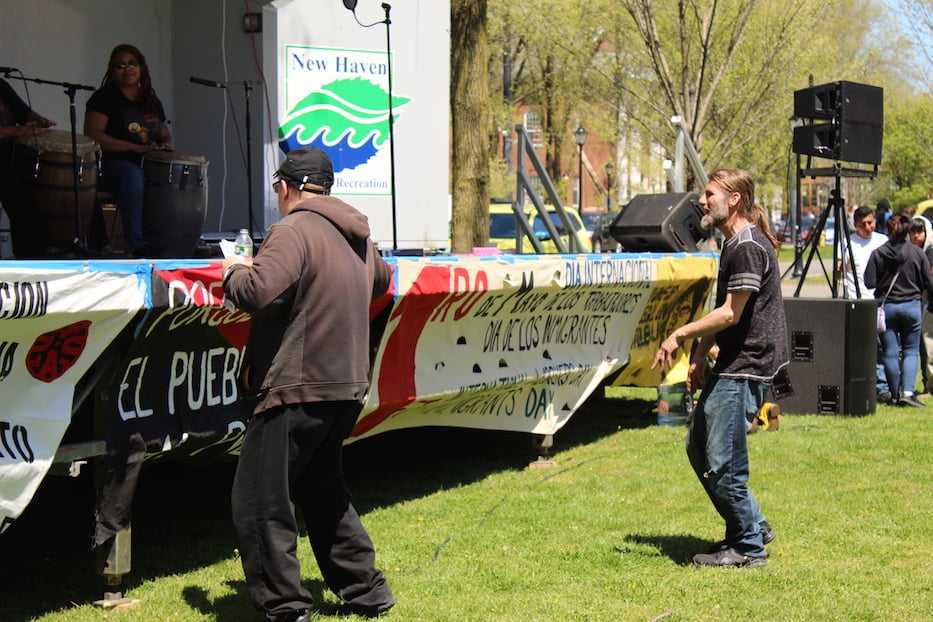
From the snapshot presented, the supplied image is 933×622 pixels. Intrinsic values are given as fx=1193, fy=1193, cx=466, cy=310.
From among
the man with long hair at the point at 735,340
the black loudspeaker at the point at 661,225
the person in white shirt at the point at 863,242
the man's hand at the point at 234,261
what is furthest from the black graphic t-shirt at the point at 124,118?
the person in white shirt at the point at 863,242

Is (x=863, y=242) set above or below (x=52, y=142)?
below

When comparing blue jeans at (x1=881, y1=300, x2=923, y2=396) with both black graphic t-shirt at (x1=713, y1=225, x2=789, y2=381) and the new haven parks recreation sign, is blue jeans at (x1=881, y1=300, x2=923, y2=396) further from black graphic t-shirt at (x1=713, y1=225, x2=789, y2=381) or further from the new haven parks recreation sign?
black graphic t-shirt at (x1=713, y1=225, x2=789, y2=381)

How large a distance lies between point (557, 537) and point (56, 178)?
3790mm

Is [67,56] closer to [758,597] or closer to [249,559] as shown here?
[249,559]

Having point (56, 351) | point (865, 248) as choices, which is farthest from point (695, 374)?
point (865, 248)

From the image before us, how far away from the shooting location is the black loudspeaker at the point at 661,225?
11.0 meters

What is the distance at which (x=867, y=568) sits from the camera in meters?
5.93

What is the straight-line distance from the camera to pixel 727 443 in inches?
225

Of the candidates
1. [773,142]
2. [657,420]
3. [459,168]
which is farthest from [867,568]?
[773,142]

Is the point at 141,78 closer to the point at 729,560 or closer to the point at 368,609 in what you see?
the point at 368,609

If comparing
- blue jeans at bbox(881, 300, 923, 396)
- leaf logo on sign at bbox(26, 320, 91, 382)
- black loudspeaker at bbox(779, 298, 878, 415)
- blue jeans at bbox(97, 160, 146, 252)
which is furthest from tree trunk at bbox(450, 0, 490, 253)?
leaf logo on sign at bbox(26, 320, 91, 382)

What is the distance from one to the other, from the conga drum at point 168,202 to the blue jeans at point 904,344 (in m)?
7.01

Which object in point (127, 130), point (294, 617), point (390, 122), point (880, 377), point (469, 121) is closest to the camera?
point (294, 617)

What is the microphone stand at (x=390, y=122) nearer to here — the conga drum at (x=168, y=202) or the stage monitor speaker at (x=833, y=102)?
the conga drum at (x=168, y=202)
